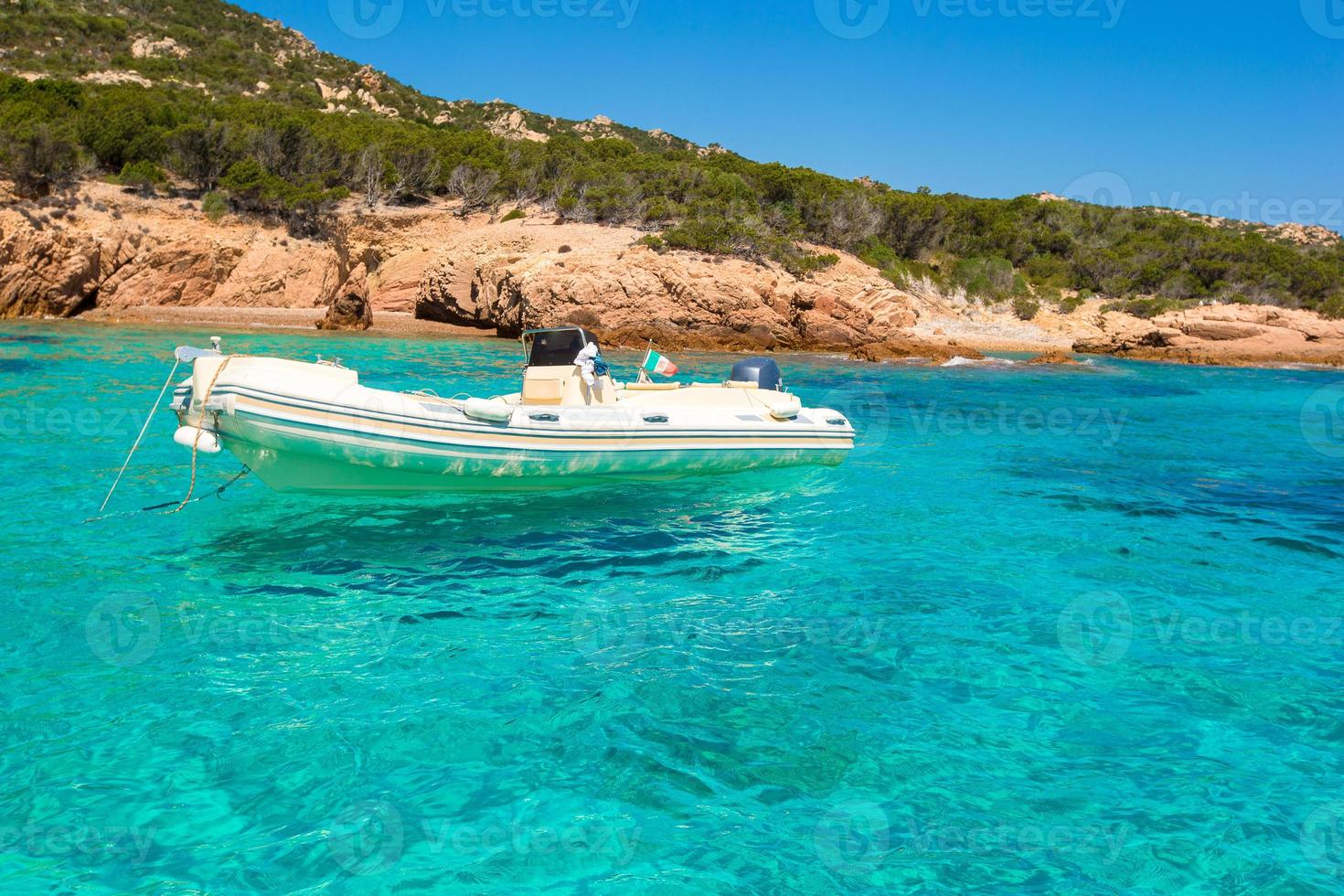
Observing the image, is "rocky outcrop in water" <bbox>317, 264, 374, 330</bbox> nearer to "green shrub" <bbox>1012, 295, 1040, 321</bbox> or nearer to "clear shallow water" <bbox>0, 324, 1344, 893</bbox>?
"clear shallow water" <bbox>0, 324, 1344, 893</bbox>

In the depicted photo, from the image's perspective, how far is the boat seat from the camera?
9531 mm

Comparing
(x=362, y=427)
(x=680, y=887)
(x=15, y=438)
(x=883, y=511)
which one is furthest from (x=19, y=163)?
(x=680, y=887)

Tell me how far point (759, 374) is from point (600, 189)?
25405 mm

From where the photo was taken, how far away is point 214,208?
107ft

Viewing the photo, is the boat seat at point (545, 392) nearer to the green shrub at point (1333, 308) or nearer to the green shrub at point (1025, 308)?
the green shrub at point (1025, 308)

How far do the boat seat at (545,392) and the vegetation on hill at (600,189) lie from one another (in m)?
21.6

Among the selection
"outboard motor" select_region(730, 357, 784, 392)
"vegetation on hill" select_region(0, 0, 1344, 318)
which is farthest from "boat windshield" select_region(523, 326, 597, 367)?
"vegetation on hill" select_region(0, 0, 1344, 318)

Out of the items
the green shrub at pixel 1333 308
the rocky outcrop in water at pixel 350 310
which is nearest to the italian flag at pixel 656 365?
the rocky outcrop in water at pixel 350 310

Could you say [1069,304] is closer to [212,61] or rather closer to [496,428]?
[496,428]

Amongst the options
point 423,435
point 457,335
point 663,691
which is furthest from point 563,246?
point 663,691

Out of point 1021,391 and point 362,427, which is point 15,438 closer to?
point 362,427

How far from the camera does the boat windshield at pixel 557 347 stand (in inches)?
383

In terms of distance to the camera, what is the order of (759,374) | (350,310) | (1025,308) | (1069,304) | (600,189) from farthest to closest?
(1069,304), (1025,308), (600,189), (350,310), (759,374)

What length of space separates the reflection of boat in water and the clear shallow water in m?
0.45
